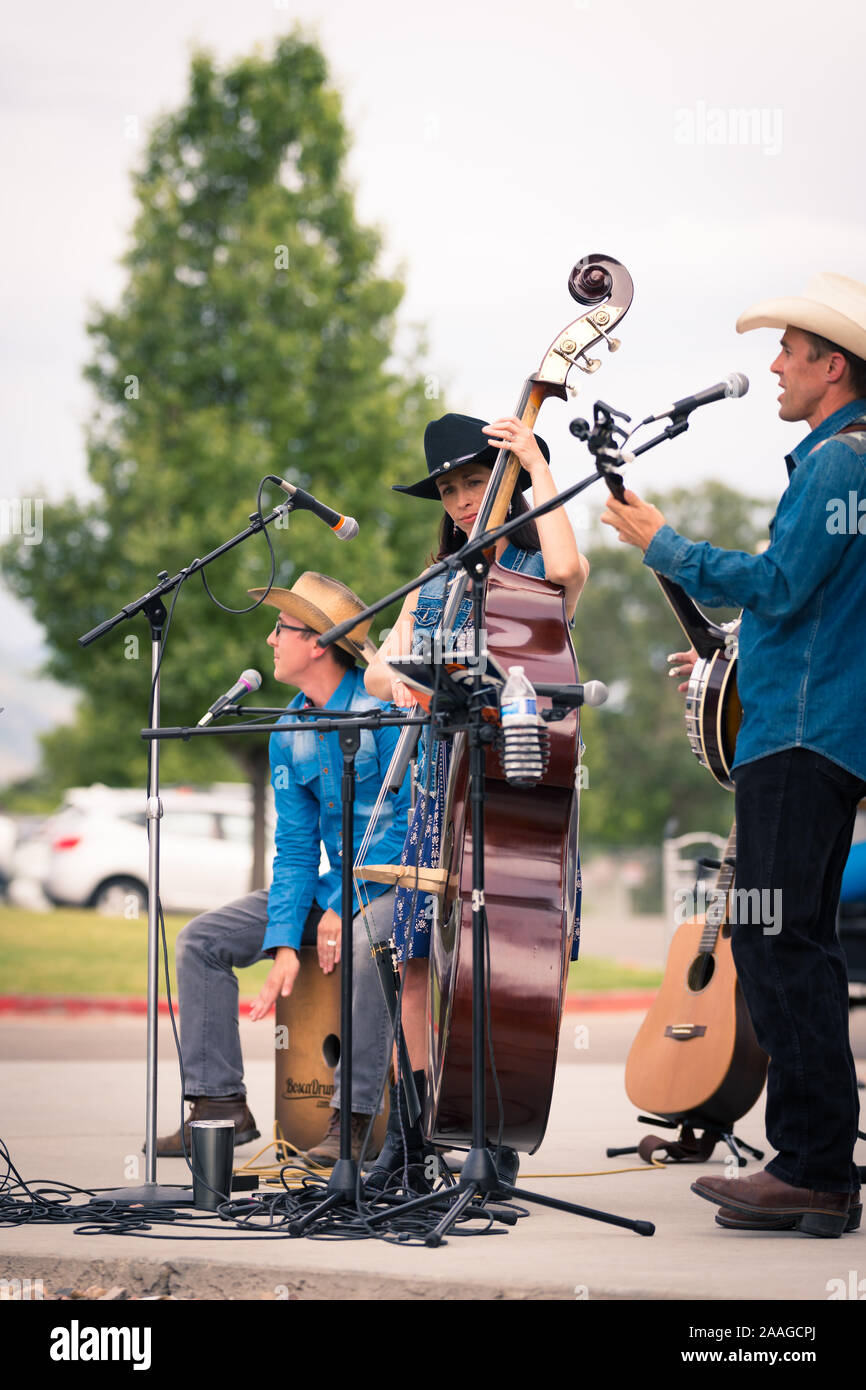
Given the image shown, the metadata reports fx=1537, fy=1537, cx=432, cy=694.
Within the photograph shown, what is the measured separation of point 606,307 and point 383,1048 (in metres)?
2.39

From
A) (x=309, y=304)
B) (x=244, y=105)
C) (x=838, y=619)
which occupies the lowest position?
(x=838, y=619)

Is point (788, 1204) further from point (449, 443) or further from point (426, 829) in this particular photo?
point (449, 443)

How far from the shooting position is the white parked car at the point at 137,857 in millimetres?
18000

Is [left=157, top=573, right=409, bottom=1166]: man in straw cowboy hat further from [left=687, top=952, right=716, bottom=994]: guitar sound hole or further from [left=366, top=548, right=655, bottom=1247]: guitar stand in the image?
[left=366, top=548, right=655, bottom=1247]: guitar stand

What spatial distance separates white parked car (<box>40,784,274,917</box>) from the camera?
59.1ft

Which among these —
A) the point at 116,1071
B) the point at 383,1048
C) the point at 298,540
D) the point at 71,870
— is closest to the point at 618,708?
the point at 71,870

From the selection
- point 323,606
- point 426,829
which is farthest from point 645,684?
point 426,829

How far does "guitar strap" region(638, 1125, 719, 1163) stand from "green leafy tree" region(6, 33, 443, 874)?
9761 mm

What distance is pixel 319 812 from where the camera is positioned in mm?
5387

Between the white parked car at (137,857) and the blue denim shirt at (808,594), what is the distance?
14064 millimetres

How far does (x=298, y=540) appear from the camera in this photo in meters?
14.4

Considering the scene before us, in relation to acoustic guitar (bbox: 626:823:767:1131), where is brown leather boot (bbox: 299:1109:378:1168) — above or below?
below

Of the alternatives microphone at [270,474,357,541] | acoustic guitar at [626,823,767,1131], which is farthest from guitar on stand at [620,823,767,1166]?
microphone at [270,474,357,541]
